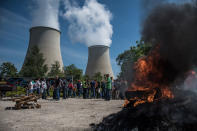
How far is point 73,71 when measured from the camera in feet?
119

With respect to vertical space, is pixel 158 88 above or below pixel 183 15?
below

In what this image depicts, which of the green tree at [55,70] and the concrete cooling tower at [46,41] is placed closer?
the concrete cooling tower at [46,41]

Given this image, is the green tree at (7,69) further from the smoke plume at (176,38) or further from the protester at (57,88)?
the smoke plume at (176,38)

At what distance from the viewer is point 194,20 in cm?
351

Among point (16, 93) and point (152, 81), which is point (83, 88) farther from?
point (152, 81)

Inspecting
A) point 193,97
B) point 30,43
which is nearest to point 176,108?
point 193,97

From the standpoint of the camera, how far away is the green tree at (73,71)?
116 ft

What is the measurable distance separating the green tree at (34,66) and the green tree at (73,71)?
998 cm

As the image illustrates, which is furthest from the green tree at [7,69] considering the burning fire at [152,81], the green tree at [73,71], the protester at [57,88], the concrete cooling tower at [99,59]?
the burning fire at [152,81]

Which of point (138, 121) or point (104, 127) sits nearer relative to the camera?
point (138, 121)

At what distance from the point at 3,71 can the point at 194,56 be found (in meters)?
32.9

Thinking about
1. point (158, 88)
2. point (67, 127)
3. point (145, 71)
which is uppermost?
point (145, 71)

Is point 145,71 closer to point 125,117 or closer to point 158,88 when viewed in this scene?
point 158,88

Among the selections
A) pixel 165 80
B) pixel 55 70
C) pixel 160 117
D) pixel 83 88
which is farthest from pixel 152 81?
pixel 55 70
